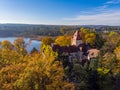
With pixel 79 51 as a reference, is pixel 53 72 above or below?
above

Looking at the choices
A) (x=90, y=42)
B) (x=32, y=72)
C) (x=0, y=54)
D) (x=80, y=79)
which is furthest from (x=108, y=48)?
(x=32, y=72)

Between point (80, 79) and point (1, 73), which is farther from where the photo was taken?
point (80, 79)

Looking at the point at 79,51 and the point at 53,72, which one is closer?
the point at 53,72

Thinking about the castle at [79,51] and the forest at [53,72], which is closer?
the forest at [53,72]

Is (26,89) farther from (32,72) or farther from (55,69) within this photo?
(55,69)

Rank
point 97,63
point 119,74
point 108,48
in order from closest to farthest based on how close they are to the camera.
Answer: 1. point 119,74
2. point 97,63
3. point 108,48

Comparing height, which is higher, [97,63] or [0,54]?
[0,54]

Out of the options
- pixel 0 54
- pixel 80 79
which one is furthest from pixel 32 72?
pixel 80 79

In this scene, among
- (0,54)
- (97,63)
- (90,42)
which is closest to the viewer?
(0,54)

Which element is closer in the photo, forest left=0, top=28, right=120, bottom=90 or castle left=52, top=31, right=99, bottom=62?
forest left=0, top=28, right=120, bottom=90

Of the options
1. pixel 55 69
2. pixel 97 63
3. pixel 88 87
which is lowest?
pixel 88 87
